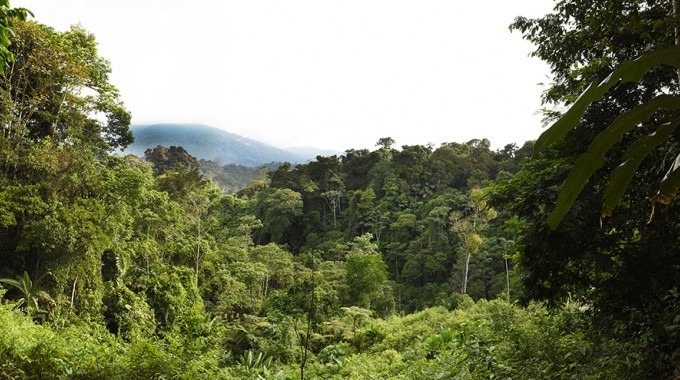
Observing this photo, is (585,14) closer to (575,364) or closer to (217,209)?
(575,364)

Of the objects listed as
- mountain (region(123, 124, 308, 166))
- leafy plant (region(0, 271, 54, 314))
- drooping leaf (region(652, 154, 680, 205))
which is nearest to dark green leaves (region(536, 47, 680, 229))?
drooping leaf (region(652, 154, 680, 205))

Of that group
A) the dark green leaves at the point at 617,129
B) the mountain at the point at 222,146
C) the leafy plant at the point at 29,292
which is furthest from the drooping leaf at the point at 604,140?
the mountain at the point at 222,146

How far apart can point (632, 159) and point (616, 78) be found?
0.18m

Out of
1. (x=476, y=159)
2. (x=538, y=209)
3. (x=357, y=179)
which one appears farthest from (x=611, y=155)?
(x=357, y=179)

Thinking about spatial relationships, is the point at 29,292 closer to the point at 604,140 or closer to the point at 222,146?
the point at 604,140

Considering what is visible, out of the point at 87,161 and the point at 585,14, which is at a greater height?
the point at 585,14

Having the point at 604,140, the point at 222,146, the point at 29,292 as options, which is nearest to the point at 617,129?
the point at 604,140

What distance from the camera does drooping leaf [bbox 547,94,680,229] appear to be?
750mm

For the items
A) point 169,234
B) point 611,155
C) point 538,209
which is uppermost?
point 611,155

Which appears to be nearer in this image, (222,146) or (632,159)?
(632,159)

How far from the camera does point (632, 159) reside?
0.82m

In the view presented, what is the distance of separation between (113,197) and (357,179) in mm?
22994

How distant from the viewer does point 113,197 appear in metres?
11.2

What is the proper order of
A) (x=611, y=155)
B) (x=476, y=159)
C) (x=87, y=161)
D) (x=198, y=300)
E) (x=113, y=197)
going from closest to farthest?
(x=611, y=155), (x=87, y=161), (x=113, y=197), (x=198, y=300), (x=476, y=159)
